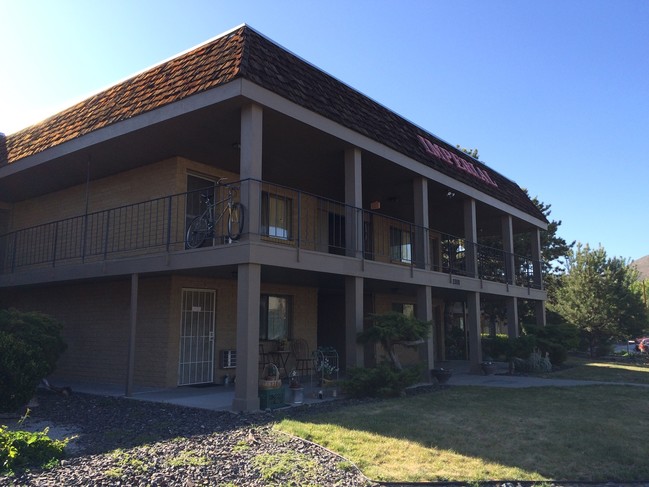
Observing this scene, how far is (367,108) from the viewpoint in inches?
495

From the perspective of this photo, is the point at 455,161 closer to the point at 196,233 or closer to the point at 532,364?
the point at 532,364

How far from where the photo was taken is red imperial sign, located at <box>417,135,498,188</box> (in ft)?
47.7

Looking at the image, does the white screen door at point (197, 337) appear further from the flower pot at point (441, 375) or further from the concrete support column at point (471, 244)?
the concrete support column at point (471, 244)

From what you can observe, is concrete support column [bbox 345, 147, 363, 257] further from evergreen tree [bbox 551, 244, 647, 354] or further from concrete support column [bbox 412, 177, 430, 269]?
evergreen tree [bbox 551, 244, 647, 354]

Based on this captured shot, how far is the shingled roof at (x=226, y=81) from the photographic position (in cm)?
927

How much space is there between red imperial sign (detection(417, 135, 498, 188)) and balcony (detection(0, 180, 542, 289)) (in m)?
2.22

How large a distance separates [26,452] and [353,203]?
738cm

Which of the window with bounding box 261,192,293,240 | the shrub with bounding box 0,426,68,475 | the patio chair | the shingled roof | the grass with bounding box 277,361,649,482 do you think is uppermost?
the shingled roof

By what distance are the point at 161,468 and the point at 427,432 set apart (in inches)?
135

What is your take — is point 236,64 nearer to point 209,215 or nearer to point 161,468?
point 209,215

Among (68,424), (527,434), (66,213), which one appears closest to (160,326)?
(68,424)

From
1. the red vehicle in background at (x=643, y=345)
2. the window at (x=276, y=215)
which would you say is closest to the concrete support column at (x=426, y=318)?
the window at (x=276, y=215)

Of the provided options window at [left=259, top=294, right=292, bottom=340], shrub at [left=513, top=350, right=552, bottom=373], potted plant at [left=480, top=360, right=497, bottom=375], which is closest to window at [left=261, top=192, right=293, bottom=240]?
window at [left=259, top=294, right=292, bottom=340]

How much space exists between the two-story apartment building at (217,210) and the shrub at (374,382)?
66cm
